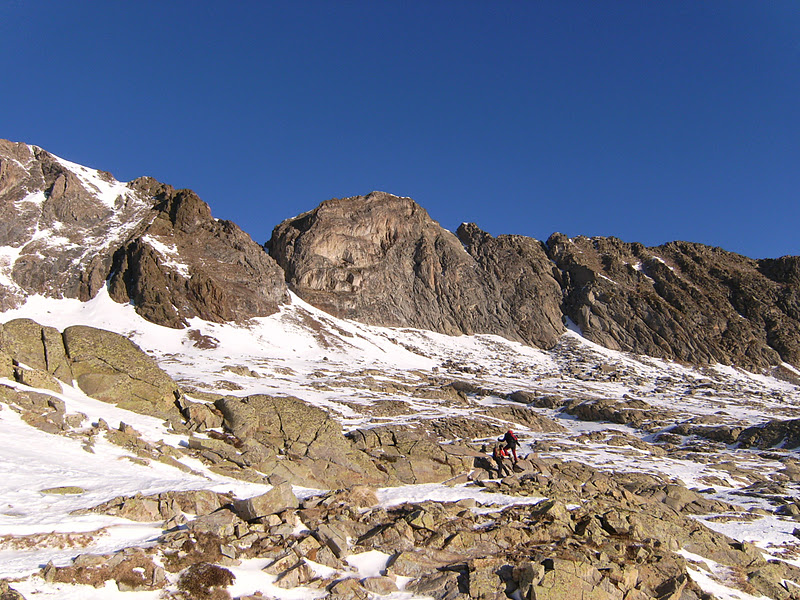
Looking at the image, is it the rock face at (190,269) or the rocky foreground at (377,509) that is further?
the rock face at (190,269)

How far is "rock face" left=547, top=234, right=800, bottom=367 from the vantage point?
414ft

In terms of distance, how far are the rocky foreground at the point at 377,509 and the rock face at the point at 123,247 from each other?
204 feet

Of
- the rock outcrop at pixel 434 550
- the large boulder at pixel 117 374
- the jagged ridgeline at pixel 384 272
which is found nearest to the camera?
the rock outcrop at pixel 434 550

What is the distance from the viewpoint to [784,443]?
41656mm

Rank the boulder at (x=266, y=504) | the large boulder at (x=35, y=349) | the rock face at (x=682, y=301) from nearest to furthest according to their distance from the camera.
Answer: the boulder at (x=266, y=504) < the large boulder at (x=35, y=349) < the rock face at (x=682, y=301)

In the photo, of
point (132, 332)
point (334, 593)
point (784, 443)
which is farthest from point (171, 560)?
point (132, 332)

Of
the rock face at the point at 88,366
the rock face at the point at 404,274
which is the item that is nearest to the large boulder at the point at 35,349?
the rock face at the point at 88,366

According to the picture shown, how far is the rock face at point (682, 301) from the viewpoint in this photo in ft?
414

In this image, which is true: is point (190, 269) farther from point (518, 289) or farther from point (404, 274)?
point (518, 289)

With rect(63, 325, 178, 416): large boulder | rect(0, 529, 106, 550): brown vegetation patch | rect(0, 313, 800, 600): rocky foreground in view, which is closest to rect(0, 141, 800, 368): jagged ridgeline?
rect(63, 325, 178, 416): large boulder

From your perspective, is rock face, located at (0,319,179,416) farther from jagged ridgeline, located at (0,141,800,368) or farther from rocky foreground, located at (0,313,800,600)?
jagged ridgeline, located at (0,141,800,368)

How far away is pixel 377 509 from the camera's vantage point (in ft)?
47.3

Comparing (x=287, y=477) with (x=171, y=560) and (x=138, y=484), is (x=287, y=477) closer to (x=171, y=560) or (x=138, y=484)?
(x=138, y=484)

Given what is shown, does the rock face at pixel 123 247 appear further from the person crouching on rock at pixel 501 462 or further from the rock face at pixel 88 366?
the person crouching on rock at pixel 501 462
